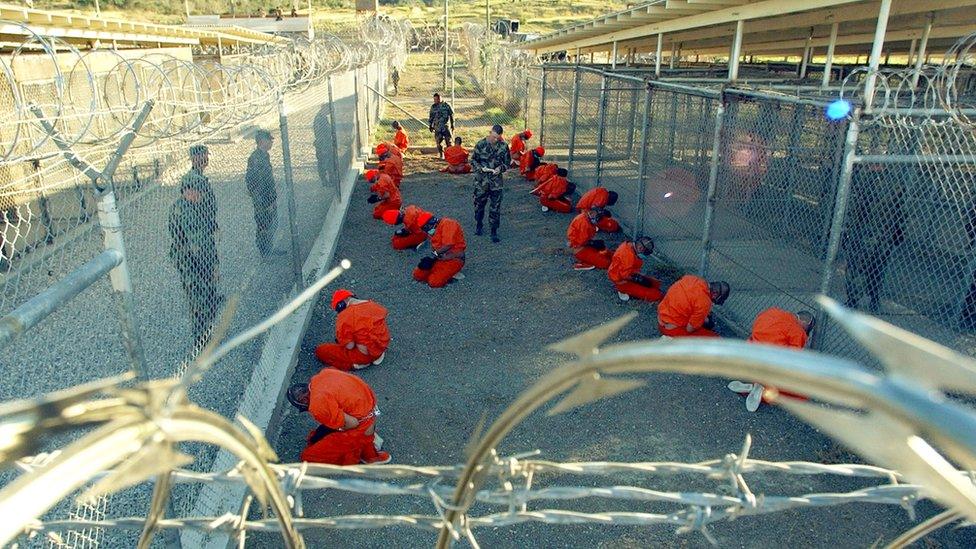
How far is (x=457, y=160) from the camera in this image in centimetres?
1412

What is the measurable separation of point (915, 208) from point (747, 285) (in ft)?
6.15

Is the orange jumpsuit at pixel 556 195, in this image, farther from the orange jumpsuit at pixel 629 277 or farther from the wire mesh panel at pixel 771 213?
the orange jumpsuit at pixel 629 277

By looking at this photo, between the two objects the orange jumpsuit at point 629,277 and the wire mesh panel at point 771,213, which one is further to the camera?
the orange jumpsuit at point 629,277

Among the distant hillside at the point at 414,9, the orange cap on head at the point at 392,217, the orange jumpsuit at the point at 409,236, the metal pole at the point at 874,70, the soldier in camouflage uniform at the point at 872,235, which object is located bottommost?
the orange jumpsuit at the point at 409,236

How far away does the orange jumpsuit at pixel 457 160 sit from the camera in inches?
554

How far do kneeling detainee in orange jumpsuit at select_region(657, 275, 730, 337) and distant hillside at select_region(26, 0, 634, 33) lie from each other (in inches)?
1738

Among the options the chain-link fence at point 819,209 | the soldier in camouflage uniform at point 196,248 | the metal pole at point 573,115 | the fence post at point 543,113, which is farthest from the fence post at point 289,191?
the fence post at point 543,113

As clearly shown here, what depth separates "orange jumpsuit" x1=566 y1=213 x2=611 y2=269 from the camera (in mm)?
8336

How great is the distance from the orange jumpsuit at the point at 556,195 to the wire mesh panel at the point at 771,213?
266 cm

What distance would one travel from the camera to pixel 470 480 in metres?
1.55

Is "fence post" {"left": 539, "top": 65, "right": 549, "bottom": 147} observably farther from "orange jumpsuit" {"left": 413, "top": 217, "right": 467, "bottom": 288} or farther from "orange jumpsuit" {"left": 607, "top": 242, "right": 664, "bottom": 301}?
"orange jumpsuit" {"left": 607, "top": 242, "right": 664, "bottom": 301}

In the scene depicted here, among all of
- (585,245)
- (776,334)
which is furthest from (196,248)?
(585,245)

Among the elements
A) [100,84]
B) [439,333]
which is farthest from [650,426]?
[100,84]

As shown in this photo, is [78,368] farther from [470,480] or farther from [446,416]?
[470,480]
